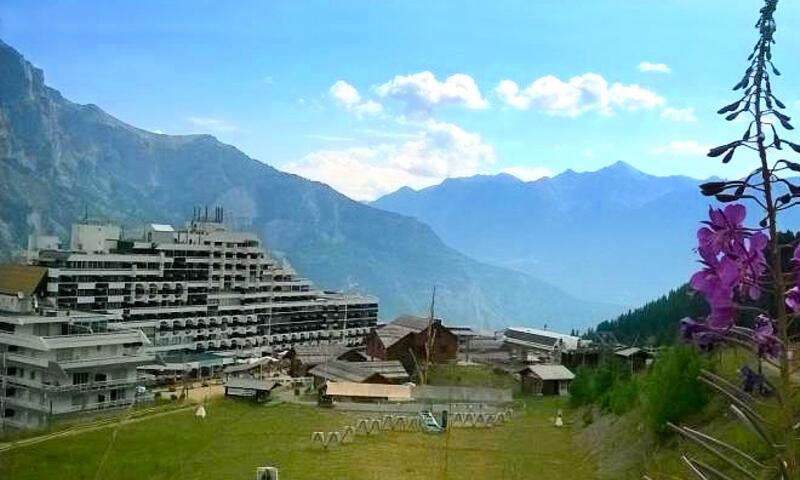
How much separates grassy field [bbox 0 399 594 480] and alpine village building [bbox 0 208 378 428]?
563cm

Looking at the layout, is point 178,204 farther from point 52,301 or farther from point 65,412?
point 65,412

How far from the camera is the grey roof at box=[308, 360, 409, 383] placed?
22169 millimetres

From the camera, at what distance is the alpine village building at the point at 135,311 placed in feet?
66.4

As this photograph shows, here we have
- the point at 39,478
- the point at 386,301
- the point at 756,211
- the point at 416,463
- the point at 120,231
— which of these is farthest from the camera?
the point at 386,301

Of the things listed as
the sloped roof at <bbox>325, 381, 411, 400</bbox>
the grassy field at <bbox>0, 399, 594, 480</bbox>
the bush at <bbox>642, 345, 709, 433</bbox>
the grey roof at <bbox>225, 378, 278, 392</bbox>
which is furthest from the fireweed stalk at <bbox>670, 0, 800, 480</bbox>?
the grey roof at <bbox>225, 378, 278, 392</bbox>

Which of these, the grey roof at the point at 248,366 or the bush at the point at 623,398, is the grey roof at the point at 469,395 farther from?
the grey roof at the point at 248,366

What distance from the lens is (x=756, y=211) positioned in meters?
1.17

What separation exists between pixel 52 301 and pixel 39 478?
2097 cm

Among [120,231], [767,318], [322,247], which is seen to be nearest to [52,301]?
[120,231]

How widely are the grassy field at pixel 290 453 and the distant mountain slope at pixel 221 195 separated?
105 metres

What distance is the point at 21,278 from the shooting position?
28766 mm

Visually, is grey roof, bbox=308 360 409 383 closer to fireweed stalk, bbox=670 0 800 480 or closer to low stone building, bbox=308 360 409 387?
low stone building, bbox=308 360 409 387

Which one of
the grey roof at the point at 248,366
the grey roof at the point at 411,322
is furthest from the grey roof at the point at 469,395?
Answer: the grey roof at the point at 248,366

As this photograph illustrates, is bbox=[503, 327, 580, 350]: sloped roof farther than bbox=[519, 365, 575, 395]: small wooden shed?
Yes
